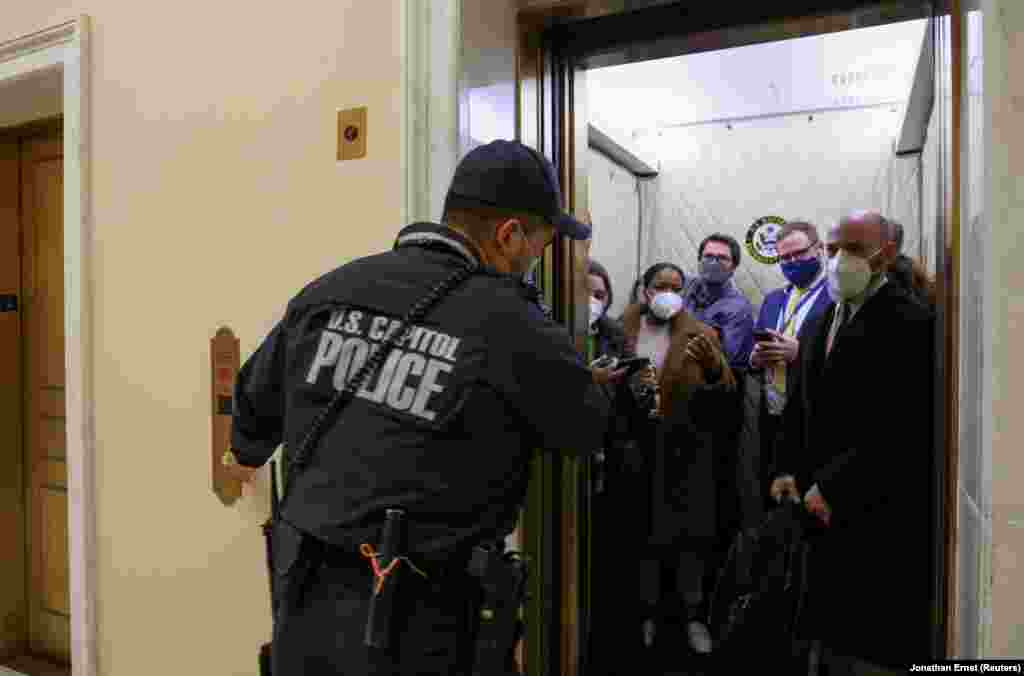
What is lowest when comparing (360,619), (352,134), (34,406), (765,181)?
(360,619)

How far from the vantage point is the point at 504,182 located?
105cm

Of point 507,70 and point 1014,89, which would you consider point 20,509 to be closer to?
point 507,70

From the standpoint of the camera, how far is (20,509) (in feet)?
7.96

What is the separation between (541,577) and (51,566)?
1.89 metres

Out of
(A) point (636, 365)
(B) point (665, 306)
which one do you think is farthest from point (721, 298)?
(A) point (636, 365)

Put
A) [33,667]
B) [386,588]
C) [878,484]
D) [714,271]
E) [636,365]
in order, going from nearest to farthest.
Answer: [386,588]
[878,484]
[636,365]
[33,667]
[714,271]

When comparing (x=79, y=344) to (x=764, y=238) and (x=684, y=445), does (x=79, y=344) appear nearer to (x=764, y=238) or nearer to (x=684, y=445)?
(x=684, y=445)

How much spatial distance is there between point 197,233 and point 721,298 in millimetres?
1964

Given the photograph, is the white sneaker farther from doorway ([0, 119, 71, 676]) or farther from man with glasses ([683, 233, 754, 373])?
doorway ([0, 119, 71, 676])

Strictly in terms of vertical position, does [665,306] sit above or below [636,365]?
above

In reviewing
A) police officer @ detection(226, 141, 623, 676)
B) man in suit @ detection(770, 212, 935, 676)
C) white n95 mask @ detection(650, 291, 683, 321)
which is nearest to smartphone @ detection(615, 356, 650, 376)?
white n95 mask @ detection(650, 291, 683, 321)

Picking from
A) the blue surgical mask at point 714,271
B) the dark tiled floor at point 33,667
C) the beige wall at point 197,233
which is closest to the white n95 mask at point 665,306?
the blue surgical mask at point 714,271

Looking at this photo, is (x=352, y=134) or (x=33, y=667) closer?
(x=352, y=134)

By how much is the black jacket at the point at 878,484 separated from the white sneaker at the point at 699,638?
0.65 m
